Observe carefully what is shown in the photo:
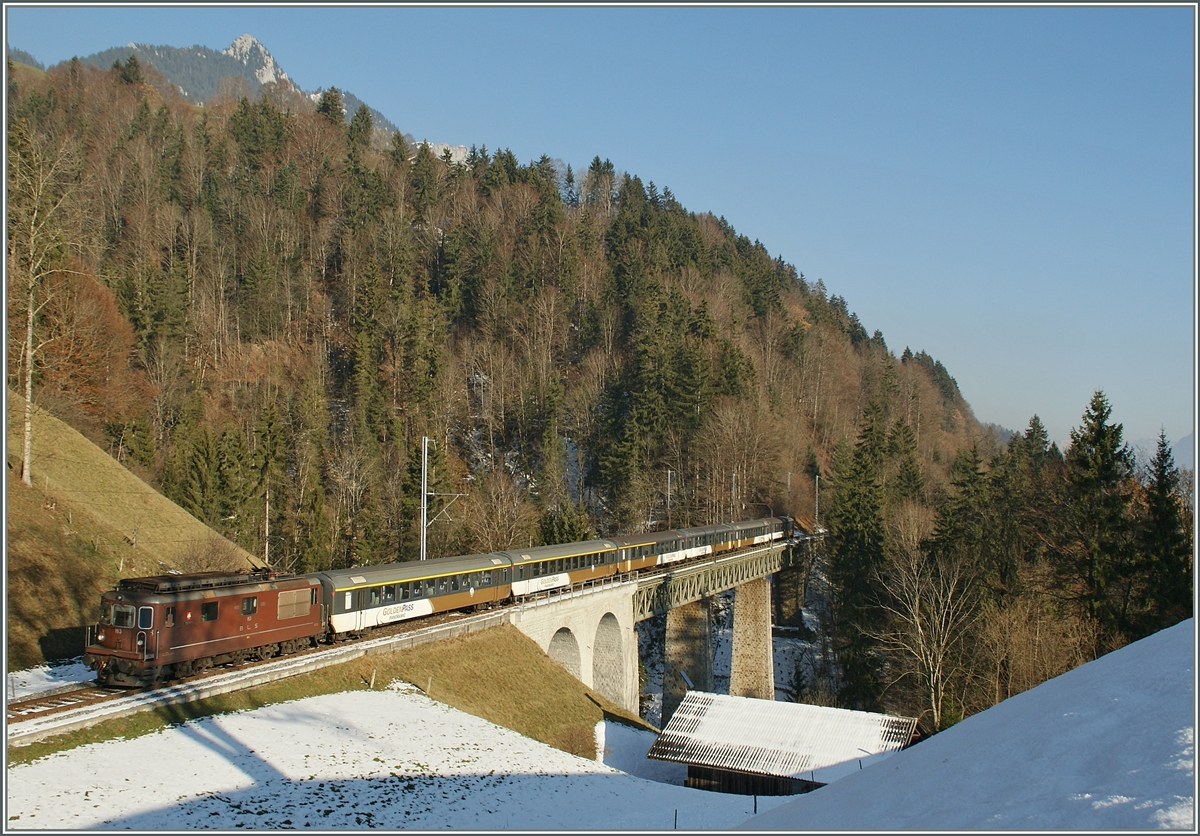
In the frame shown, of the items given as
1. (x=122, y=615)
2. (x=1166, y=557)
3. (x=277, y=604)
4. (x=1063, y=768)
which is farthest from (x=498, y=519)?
(x=1063, y=768)

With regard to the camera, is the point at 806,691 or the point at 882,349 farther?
the point at 882,349

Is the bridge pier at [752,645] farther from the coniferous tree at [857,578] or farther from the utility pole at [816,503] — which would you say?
the utility pole at [816,503]

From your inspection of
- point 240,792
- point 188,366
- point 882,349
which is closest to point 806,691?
point 240,792

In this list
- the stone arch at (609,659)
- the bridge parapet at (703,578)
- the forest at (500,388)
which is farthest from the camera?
the bridge parapet at (703,578)

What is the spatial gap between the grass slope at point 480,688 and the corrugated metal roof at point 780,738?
385 cm

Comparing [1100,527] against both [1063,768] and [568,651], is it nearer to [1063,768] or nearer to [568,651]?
[568,651]

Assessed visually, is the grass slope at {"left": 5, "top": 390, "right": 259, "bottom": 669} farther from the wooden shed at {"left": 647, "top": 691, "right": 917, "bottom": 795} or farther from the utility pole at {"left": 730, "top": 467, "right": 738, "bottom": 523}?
the utility pole at {"left": 730, "top": 467, "right": 738, "bottom": 523}

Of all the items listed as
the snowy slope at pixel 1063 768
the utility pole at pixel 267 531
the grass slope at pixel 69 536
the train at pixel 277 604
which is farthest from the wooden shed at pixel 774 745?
the utility pole at pixel 267 531

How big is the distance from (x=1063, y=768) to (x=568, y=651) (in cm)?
2950

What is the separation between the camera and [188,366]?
6562 centimetres

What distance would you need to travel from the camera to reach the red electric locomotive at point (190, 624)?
1839cm

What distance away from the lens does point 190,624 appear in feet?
63.4

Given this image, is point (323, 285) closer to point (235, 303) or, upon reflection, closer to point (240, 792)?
point (235, 303)

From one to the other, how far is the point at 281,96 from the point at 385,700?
433 feet
